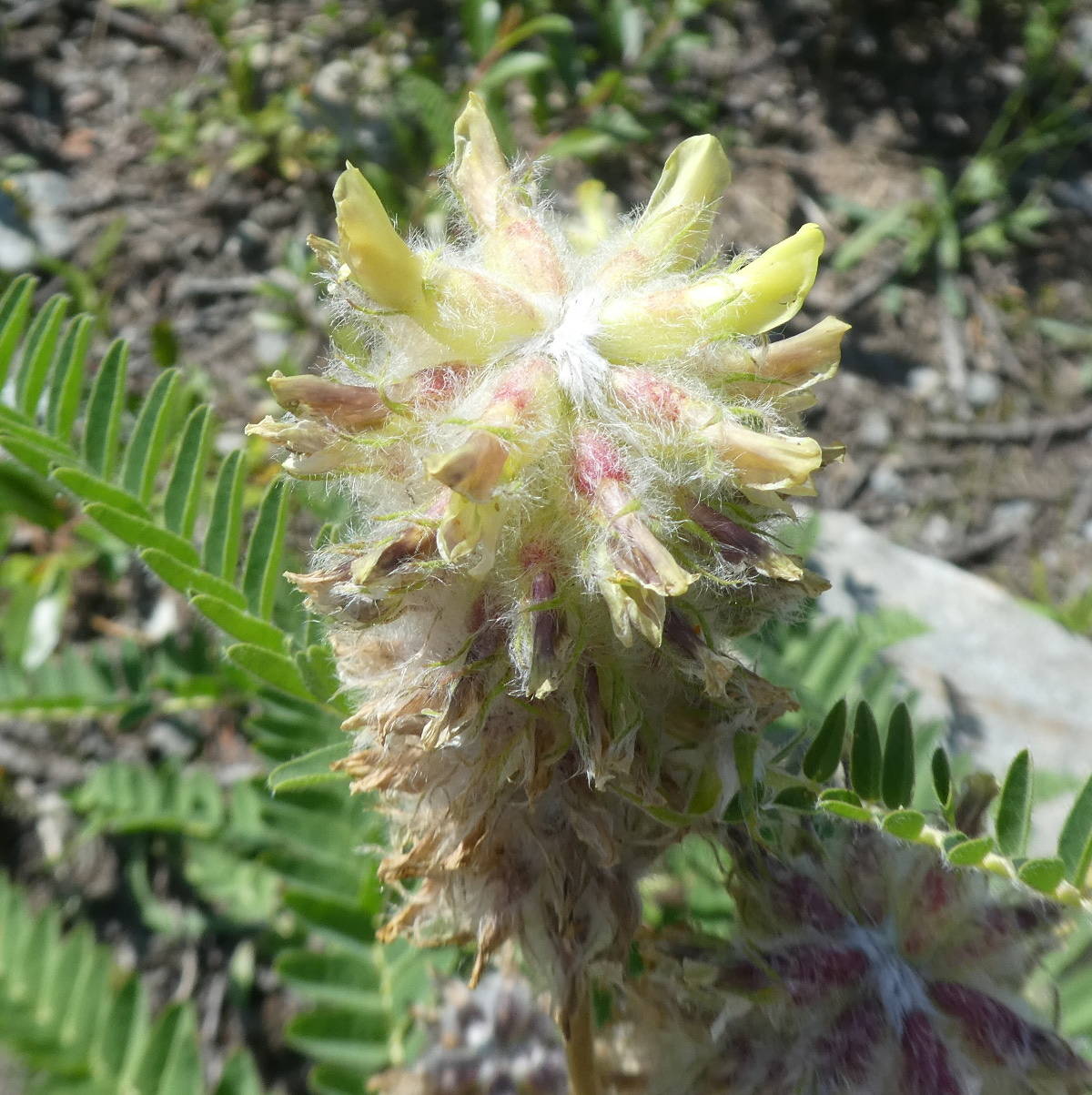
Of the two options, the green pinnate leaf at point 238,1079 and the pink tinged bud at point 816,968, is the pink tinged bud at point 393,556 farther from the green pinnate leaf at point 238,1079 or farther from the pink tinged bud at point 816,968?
the green pinnate leaf at point 238,1079

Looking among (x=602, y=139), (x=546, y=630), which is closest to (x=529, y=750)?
(x=546, y=630)

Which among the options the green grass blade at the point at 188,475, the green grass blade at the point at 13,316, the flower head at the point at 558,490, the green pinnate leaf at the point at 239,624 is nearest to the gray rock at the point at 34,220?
the green grass blade at the point at 13,316

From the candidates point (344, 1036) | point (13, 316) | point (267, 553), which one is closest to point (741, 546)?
point (267, 553)

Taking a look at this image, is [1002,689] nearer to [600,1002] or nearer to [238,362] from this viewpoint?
[600,1002]

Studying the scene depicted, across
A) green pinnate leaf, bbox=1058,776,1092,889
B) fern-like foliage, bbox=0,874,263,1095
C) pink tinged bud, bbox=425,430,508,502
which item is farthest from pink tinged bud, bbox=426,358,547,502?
fern-like foliage, bbox=0,874,263,1095

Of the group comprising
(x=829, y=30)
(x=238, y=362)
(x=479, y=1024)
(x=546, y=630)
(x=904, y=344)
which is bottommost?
(x=479, y=1024)

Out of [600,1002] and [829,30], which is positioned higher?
[829,30]
